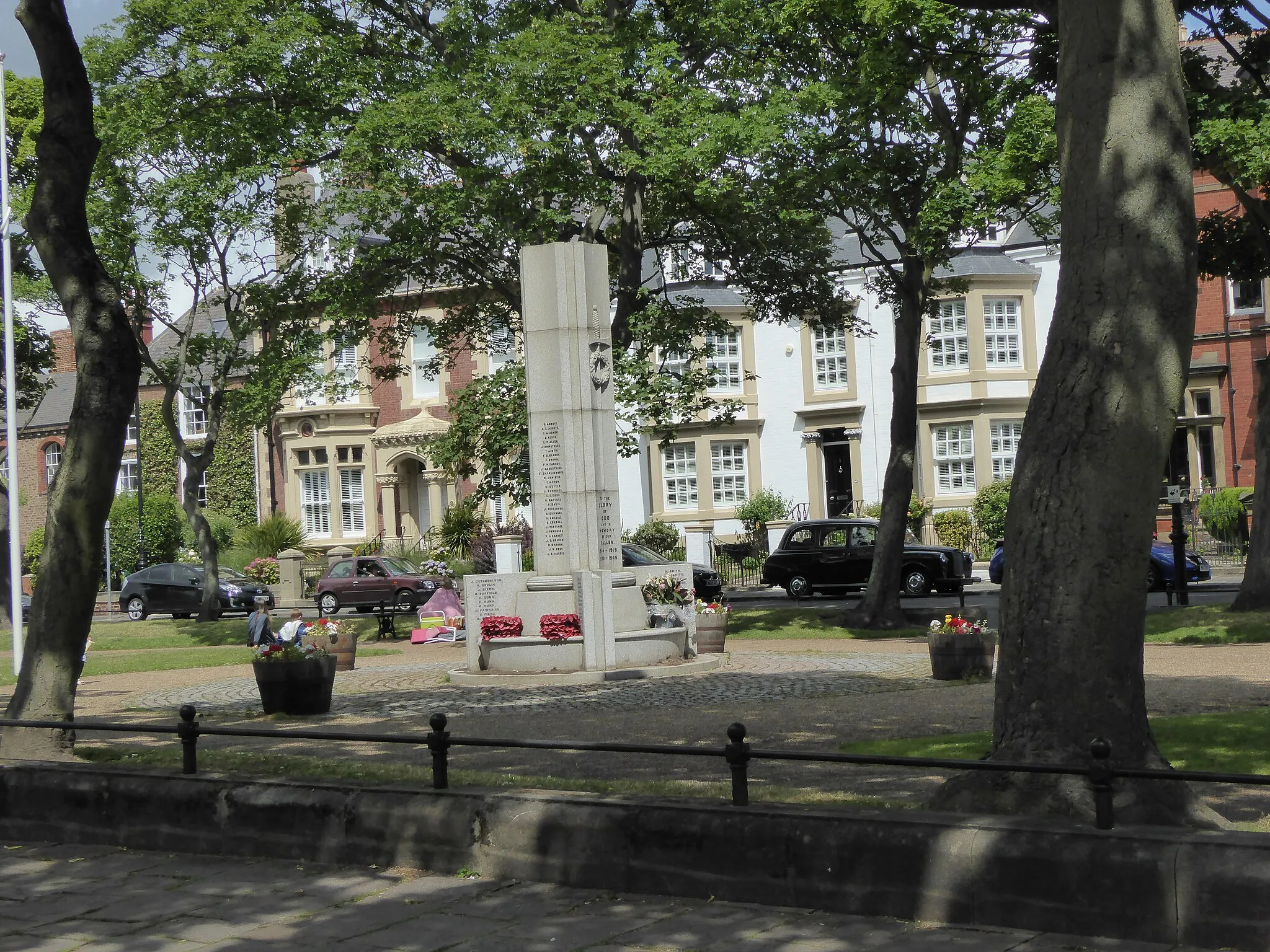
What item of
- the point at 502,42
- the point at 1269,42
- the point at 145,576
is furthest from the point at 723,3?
the point at 145,576

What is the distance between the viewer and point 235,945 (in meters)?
6.98

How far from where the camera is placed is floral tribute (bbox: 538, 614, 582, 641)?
19438 mm

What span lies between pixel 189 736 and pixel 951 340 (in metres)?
38.5

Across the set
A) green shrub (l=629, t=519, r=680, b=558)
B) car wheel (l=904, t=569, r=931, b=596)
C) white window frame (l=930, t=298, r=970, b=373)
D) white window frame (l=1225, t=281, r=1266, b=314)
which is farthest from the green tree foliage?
white window frame (l=1225, t=281, r=1266, b=314)

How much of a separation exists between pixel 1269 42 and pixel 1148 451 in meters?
17.2

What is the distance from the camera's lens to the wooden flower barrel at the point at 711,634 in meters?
22.0

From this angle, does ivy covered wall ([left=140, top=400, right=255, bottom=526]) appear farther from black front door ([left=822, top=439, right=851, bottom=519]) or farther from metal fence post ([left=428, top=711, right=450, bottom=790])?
metal fence post ([left=428, top=711, right=450, bottom=790])

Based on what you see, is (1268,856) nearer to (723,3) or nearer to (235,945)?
(235,945)

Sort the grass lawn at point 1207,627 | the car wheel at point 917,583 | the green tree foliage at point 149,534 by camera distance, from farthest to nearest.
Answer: the green tree foliage at point 149,534 → the car wheel at point 917,583 → the grass lawn at point 1207,627

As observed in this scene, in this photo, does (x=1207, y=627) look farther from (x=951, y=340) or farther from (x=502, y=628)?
(x=951, y=340)

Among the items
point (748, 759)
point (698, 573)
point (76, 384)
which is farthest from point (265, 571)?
point (748, 759)

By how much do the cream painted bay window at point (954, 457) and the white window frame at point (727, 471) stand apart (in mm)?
6134

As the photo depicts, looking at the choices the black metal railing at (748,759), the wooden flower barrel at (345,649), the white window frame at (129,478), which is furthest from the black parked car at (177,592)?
the black metal railing at (748,759)

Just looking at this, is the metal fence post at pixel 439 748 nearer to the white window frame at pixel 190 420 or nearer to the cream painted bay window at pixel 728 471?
the cream painted bay window at pixel 728 471
